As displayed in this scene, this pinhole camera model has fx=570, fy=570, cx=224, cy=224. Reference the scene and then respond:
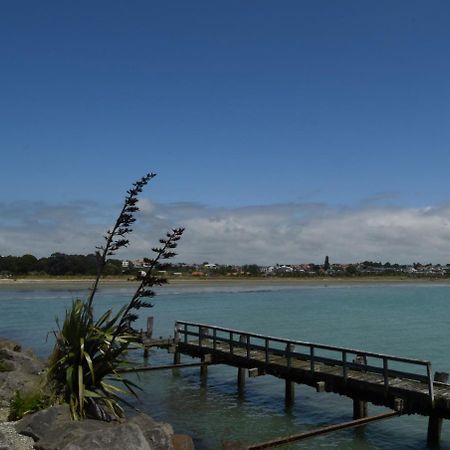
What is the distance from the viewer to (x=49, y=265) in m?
137

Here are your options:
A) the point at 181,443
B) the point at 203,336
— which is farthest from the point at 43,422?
the point at 203,336

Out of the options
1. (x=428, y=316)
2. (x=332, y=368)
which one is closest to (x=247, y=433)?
(x=332, y=368)

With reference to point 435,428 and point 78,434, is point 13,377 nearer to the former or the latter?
point 78,434

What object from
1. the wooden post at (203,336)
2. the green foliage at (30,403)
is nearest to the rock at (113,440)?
the green foliage at (30,403)

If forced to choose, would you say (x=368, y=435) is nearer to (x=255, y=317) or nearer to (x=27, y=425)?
(x=27, y=425)

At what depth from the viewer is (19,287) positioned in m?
103

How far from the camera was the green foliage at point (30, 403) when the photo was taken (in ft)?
33.9

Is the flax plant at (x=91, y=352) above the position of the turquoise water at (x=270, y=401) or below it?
above

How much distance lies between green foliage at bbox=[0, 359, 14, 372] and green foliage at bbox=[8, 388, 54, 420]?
451 centimetres

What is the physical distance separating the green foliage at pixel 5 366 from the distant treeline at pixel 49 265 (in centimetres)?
11545

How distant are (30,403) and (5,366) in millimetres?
5321

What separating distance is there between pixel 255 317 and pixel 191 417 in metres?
36.2

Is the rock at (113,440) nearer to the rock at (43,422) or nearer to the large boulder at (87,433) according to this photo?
the large boulder at (87,433)

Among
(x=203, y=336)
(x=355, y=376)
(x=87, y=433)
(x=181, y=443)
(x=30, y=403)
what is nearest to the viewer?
(x=87, y=433)
